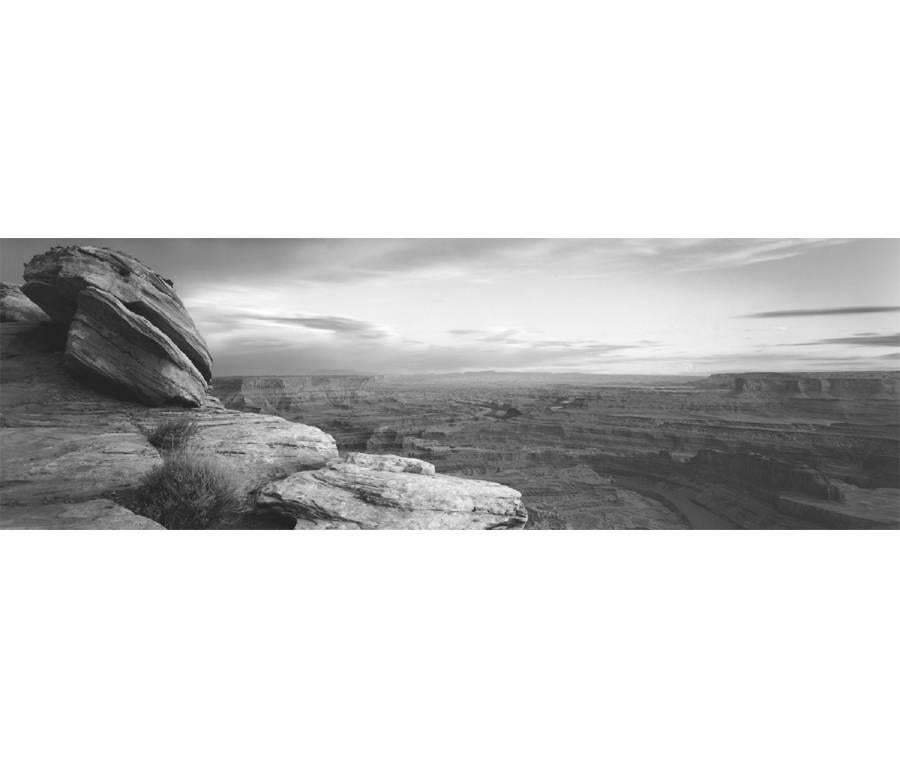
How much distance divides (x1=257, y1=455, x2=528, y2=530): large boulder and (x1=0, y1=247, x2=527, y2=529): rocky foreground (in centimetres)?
1

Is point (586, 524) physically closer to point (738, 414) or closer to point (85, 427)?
point (738, 414)

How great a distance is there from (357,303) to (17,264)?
357cm

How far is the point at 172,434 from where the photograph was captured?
4730 millimetres

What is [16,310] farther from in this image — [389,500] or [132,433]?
[389,500]

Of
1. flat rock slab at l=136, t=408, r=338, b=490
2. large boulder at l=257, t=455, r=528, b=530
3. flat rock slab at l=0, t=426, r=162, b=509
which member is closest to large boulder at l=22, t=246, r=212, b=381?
flat rock slab at l=136, t=408, r=338, b=490

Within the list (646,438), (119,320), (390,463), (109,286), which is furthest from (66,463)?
(646,438)

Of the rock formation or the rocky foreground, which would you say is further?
the rock formation

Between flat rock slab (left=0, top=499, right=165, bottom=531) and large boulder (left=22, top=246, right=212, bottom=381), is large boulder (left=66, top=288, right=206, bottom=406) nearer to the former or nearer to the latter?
large boulder (left=22, top=246, right=212, bottom=381)

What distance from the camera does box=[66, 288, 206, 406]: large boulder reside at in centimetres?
493

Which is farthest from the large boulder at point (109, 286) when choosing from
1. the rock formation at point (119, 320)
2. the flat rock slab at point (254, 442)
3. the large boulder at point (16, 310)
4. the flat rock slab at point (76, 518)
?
the flat rock slab at point (76, 518)

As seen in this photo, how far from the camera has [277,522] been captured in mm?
4281

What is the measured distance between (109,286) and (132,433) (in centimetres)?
160

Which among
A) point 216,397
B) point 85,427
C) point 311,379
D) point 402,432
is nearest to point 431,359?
point 402,432

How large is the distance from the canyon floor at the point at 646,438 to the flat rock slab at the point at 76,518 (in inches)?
68.9
